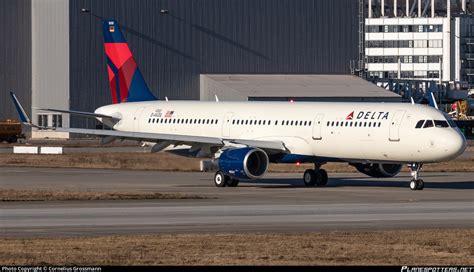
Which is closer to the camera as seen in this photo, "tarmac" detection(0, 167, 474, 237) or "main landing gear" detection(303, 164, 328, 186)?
"tarmac" detection(0, 167, 474, 237)

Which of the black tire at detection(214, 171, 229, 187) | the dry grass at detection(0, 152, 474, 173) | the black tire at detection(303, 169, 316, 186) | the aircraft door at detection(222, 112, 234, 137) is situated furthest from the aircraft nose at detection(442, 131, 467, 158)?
the dry grass at detection(0, 152, 474, 173)

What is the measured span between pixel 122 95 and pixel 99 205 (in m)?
21.7

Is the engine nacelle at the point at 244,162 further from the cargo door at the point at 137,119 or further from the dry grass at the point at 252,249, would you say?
the dry grass at the point at 252,249

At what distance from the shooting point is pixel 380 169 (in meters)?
49.8

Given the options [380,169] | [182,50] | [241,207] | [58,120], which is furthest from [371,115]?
[58,120]

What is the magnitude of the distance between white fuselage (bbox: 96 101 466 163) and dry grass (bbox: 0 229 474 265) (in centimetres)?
1609

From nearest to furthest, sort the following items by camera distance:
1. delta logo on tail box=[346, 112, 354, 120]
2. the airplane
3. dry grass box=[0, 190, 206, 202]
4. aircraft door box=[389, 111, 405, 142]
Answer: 1. dry grass box=[0, 190, 206, 202]
2. the airplane
3. aircraft door box=[389, 111, 405, 142]
4. delta logo on tail box=[346, 112, 354, 120]

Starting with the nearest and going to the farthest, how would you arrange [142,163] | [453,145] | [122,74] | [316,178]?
1. [453,145]
2. [316,178]
3. [122,74]
4. [142,163]

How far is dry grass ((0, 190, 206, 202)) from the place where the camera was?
1556 inches

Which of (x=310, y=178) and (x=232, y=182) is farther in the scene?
(x=310, y=178)

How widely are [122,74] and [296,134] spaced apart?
1318 cm

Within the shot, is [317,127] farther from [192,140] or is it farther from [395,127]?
[192,140]

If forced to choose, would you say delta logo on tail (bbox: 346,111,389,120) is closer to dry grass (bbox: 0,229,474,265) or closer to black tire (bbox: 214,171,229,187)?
black tire (bbox: 214,171,229,187)

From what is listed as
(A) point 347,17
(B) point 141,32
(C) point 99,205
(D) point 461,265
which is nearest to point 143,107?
(C) point 99,205
